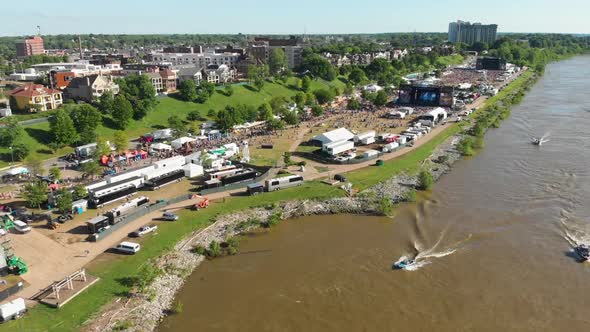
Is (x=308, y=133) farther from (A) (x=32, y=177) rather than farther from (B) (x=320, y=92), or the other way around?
(A) (x=32, y=177)

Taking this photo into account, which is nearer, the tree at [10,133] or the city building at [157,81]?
the tree at [10,133]

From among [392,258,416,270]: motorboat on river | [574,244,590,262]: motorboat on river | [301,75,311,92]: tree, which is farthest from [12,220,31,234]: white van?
[301,75,311,92]: tree

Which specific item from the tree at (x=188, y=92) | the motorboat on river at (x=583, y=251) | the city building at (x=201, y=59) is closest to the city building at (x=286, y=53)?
the city building at (x=201, y=59)

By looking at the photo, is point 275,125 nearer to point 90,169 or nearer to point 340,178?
point 340,178

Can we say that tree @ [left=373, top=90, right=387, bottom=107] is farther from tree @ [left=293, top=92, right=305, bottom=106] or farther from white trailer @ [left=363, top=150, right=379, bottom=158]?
white trailer @ [left=363, top=150, right=379, bottom=158]

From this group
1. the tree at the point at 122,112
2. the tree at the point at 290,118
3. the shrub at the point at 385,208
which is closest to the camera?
the shrub at the point at 385,208

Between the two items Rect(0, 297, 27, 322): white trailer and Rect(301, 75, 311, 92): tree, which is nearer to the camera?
Rect(0, 297, 27, 322): white trailer

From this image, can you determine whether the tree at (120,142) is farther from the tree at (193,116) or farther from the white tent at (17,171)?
the tree at (193,116)
